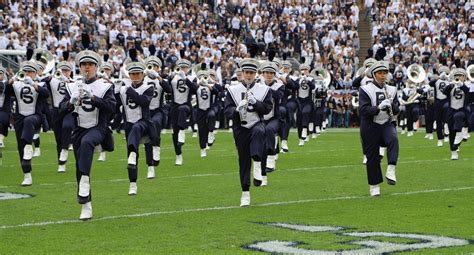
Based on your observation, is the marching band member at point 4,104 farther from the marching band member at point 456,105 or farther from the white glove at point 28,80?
the marching band member at point 456,105

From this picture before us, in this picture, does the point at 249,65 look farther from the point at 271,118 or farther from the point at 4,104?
the point at 4,104

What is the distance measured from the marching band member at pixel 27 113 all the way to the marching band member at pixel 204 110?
5556mm

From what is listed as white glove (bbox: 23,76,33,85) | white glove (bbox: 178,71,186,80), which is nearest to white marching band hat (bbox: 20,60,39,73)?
white glove (bbox: 23,76,33,85)

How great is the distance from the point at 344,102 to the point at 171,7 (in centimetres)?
726

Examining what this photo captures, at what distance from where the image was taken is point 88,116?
13.4 m

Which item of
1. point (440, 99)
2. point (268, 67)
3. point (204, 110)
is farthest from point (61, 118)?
point (440, 99)

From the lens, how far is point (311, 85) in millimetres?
27672

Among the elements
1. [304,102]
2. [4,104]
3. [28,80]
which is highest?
[28,80]

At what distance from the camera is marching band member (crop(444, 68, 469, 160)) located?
2279 cm

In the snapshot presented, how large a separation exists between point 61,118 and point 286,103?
22.1 feet

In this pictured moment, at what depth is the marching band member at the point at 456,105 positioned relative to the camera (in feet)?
74.8

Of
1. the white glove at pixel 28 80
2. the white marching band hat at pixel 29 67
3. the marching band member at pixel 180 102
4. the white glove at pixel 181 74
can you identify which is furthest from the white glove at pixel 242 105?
the white glove at pixel 181 74

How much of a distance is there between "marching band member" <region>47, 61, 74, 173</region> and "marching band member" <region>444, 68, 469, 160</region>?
7527 mm

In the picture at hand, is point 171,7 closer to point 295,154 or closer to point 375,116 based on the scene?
point 295,154
